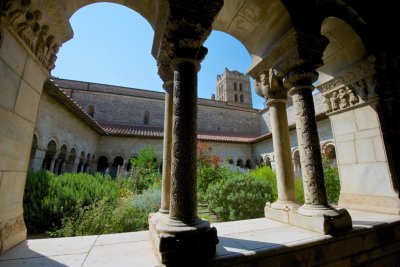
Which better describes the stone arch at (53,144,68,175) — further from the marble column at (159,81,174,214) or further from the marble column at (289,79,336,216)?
the marble column at (289,79,336,216)

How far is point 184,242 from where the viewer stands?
152 centimetres

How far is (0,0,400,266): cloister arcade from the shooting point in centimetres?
166

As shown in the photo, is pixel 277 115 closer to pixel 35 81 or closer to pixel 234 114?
pixel 35 81

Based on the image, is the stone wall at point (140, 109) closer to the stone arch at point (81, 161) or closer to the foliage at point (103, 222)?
the stone arch at point (81, 161)

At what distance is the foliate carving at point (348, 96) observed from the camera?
312 cm

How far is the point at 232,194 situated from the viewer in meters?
4.88

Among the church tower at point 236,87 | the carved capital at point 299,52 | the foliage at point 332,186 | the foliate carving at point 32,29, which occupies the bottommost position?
the foliage at point 332,186

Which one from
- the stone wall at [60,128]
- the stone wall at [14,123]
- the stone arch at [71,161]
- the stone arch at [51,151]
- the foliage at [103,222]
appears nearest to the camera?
the stone wall at [14,123]

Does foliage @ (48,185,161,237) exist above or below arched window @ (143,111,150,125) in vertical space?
below

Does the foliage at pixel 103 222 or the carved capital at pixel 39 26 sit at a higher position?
the carved capital at pixel 39 26

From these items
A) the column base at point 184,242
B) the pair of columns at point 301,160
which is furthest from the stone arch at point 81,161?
the column base at point 184,242

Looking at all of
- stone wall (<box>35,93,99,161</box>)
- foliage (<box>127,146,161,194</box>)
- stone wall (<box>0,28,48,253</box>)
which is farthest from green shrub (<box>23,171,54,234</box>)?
stone wall (<box>0,28,48,253</box>)

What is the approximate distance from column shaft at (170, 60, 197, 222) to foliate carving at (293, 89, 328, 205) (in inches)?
53.8

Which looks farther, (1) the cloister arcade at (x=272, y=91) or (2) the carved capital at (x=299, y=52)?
(2) the carved capital at (x=299, y=52)
